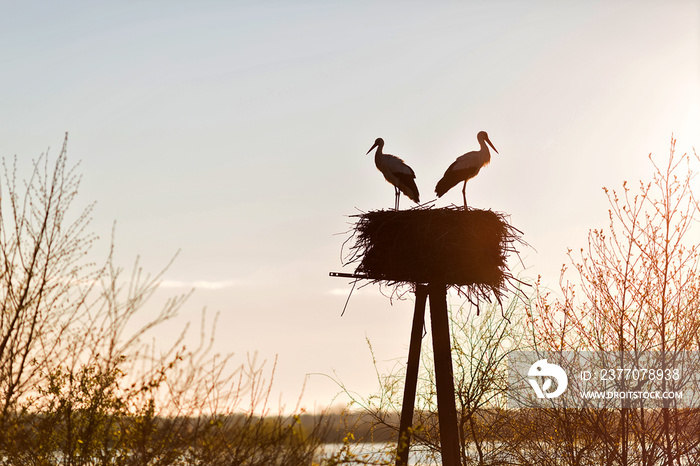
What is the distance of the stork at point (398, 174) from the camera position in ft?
37.2

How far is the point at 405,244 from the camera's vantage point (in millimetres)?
7945

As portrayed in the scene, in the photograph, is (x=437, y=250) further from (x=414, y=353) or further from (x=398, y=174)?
(x=398, y=174)

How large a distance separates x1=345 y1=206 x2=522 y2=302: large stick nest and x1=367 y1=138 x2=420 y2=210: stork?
3.02 metres

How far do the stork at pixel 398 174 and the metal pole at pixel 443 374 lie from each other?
345 centimetres

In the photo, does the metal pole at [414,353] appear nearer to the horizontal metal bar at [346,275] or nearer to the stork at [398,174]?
the horizontal metal bar at [346,275]

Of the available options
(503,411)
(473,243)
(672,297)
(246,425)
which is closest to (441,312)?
(473,243)

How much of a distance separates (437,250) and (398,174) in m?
3.87

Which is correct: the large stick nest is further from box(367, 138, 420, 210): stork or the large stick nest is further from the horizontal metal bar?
box(367, 138, 420, 210): stork

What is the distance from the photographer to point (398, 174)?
11.5 metres

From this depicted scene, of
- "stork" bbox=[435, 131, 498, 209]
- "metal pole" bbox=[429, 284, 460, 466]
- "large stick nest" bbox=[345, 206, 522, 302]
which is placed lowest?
"metal pole" bbox=[429, 284, 460, 466]

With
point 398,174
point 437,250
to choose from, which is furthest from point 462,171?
point 437,250

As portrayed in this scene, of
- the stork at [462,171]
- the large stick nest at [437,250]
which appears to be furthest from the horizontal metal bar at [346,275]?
the stork at [462,171]

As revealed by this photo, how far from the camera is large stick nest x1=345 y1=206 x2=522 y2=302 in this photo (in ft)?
25.7

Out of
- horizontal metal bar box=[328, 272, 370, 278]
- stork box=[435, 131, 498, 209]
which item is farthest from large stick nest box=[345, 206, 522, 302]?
stork box=[435, 131, 498, 209]
